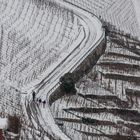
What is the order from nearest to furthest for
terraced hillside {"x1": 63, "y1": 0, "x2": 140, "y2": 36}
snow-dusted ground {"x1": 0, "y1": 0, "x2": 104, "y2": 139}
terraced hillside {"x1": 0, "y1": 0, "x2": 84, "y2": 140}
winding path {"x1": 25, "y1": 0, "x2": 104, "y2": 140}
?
winding path {"x1": 25, "y1": 0, "x2": 104, "y2": 140} < snow-dusted ground {"x1": 0, "y1": 0, "x2": 104, "y2": 139} < terraced hillside {"x1": 0, "y1": 0, "x2": 84, "y2": 140} < terraced hillside {"x1": 63, "y1": 0, "x2": 140, "y2": 36}

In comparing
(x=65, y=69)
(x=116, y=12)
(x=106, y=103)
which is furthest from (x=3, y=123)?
(x=116, y=12)

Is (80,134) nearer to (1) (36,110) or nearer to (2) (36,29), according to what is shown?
(1) (36,110)

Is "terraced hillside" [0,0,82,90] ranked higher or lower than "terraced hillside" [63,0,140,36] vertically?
lower

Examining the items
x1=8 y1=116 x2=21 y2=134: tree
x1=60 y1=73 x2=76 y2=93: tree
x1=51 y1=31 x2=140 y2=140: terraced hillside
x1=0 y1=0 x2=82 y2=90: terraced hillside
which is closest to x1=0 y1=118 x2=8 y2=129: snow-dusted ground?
x1=8 y1=116 x2=21 y2=134: tree

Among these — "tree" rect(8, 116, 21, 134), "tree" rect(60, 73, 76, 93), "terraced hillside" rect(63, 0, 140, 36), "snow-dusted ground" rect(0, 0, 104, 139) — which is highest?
"terraced hillside" rect(63, 0, 140, 36)

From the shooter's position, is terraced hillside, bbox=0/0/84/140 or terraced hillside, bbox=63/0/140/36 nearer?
terraced hillside, bbox=0/0/84/140

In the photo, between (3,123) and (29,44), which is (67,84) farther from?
(3,123)

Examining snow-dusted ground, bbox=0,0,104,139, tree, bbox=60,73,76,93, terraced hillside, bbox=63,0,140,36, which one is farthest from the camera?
terraced hillside, bbox=63,0,140,36

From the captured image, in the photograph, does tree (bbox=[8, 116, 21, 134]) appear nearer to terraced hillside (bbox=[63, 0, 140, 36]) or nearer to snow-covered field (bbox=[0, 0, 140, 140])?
snow-covered field (bbox=[0, 0, 140, 140])

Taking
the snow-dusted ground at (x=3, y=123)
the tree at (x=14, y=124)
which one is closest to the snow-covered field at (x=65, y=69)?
the tree at (x=14, y=124)
